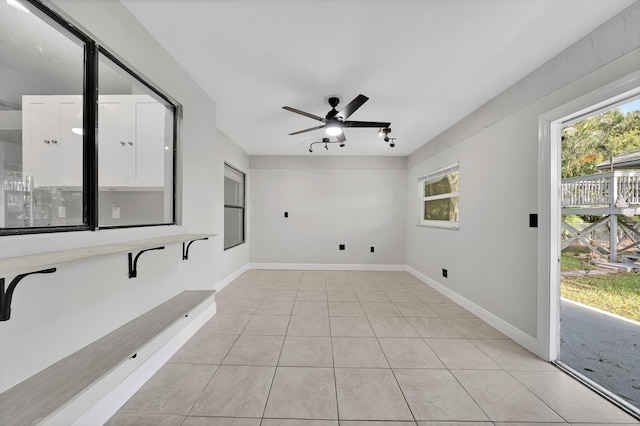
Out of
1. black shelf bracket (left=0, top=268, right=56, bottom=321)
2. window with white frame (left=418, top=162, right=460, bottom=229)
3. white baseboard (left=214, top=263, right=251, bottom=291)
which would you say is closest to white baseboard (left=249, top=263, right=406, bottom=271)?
white baseboard (left=214, top=263, right=251, bottom=291)

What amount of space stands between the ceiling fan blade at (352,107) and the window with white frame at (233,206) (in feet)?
8.29

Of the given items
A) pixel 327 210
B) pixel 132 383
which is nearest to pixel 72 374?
pixel 132 383

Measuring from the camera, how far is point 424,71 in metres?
2.20

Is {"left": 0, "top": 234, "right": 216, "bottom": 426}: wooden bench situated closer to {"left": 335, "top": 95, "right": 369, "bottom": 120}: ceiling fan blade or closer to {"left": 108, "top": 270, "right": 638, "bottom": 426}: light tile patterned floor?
{"left": 108, "top": 270, "right": 638, "bottom": 426}: light tile patterned floor

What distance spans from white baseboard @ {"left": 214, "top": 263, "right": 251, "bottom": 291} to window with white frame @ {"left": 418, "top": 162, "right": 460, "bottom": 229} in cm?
361

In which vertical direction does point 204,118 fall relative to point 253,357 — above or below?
above

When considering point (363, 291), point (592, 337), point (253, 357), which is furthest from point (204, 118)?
point (592, 337)

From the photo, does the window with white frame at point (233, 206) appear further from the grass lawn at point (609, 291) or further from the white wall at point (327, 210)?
the grass lawn at point (609, 291)

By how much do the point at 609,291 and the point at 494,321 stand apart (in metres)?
2.31

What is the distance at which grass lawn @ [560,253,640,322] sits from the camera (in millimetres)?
3002

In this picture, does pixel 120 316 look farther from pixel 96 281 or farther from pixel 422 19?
pixel 422 19

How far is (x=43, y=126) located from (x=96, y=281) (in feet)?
2.72

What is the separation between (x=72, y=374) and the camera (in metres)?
1.09

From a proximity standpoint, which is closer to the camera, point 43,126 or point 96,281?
point 43,126
